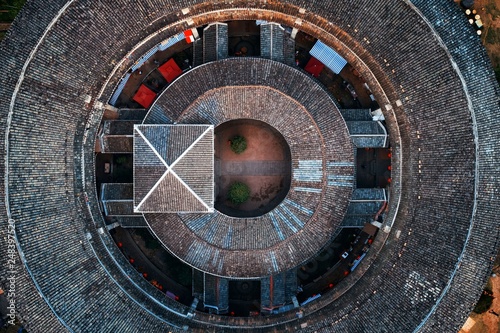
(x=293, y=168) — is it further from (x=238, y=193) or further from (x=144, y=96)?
(x=144, y=96)

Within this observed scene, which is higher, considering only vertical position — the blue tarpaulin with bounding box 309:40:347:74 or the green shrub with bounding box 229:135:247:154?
the blue tarpaulin with bounding box 309:40:347:74

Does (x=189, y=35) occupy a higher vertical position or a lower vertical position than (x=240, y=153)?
higher

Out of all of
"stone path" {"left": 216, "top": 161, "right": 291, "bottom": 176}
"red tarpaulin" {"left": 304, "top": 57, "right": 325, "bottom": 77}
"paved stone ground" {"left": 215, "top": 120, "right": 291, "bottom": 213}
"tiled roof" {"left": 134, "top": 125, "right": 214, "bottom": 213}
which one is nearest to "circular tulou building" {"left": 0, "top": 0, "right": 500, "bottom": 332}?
"tiled roof" {"left": 134, "top": 125, "right": 214, "bottom": 213}

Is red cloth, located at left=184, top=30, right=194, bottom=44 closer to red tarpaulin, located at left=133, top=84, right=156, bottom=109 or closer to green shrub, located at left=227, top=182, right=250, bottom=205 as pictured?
red tarpaulin, located at left=133, top=84, right=156, bottom=109

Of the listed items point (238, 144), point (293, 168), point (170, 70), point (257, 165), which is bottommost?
point (293, 168)

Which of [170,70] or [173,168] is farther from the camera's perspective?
[170,70]

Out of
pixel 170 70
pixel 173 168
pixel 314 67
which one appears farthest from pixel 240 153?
pixel 314 67

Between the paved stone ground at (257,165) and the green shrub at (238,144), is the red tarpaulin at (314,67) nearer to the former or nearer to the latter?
the paved stone ground at (257,165)

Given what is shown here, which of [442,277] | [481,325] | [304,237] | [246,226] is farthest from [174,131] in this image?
[481,325]
